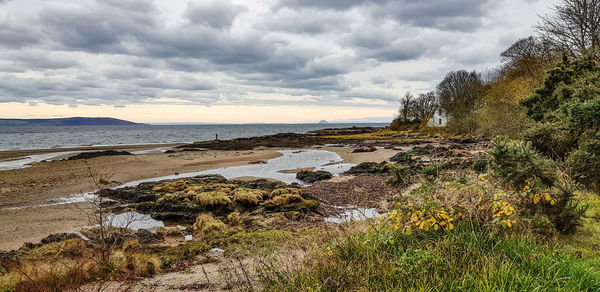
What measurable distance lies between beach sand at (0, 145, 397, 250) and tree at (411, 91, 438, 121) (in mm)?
52589

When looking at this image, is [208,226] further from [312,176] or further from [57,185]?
[57,185]

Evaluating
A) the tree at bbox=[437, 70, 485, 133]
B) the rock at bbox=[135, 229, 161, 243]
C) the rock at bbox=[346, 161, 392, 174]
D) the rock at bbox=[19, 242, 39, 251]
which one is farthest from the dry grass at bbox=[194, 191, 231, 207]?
the tree at bbox=[437, 70, 485, 133]

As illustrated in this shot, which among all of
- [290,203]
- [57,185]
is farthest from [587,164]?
[57,185]

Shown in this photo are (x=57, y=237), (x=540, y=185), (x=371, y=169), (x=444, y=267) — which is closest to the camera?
(x=444, y=267)

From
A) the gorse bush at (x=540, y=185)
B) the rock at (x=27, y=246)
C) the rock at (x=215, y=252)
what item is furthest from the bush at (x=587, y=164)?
the rock at (x=27, y=246)

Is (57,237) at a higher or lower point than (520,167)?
lower

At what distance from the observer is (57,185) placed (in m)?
19.9

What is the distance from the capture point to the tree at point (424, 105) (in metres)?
75.1

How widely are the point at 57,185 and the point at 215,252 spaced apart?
1671 cm

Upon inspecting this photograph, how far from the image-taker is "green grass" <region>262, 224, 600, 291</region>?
12.4 ft

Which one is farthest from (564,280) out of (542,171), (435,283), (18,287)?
(18,287)

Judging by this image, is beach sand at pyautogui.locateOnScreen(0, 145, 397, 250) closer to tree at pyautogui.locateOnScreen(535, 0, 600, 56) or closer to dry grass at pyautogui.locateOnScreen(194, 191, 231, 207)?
dry grass at pyautogui.locateOnScreen(194, 191, 231, 207)

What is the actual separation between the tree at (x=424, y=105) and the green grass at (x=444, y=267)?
74.8 meters

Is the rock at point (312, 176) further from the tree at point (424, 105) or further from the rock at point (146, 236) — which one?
the tree at point (424, 105)
